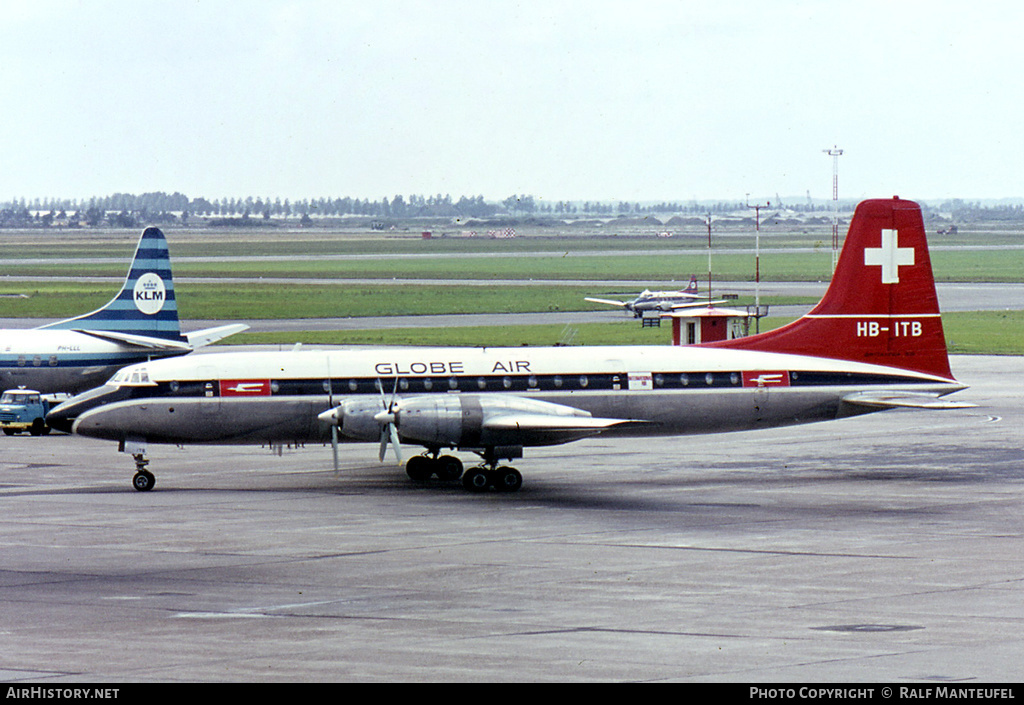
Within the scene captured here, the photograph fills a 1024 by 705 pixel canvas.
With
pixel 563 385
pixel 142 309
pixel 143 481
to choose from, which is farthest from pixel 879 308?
pixel 142 309

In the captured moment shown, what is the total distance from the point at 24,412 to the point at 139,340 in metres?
4.76

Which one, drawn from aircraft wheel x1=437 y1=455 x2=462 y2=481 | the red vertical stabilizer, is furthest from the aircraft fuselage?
aircraft wheel x1=437 y1=455 x2=462 y2=481

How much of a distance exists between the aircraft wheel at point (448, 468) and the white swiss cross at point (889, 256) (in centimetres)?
1293

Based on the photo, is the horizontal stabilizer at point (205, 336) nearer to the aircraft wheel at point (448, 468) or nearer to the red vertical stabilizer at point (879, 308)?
the aircraft wheel at point (448, 468)

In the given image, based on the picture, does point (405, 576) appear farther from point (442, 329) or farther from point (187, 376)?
point (442, 329)

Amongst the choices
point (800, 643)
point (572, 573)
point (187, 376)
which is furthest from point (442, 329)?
point (800, 643)

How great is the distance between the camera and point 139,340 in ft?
169

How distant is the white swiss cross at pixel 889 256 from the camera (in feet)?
131

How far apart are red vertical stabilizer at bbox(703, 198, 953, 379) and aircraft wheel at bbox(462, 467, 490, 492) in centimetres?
803

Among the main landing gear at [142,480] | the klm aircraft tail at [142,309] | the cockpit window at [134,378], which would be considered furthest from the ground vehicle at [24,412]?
the main landing gear at [142,480]

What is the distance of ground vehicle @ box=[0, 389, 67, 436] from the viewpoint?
162 feet

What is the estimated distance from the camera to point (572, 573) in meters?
25.3

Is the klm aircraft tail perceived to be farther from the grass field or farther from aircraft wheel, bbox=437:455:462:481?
the grass field

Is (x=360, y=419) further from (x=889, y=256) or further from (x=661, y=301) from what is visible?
(x=661, y=301)
